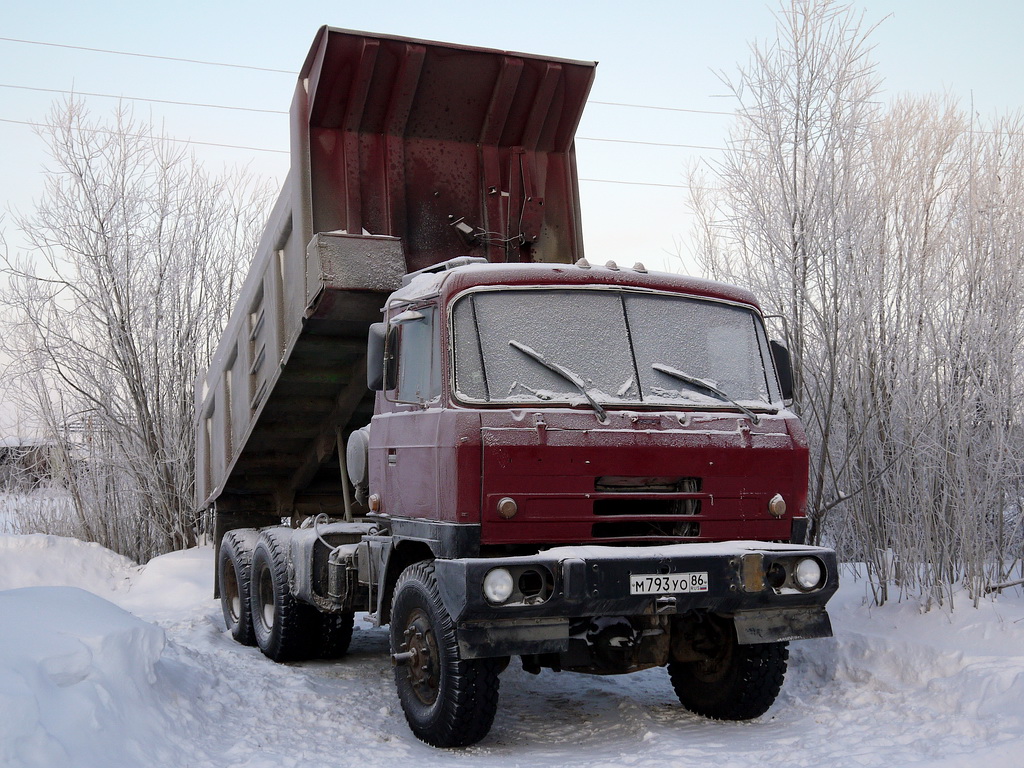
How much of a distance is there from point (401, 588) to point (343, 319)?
187 centimetres

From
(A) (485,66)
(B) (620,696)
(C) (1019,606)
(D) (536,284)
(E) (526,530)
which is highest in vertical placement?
(A) (485,66)

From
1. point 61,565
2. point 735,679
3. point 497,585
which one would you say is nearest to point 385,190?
point 497,585

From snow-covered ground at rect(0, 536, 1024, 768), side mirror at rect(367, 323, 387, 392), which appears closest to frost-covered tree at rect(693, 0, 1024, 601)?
snow-covered ground at rect(0, 536, 1024, 768)

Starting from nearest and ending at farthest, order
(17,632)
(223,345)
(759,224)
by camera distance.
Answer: (17,632) → (759,224) → (223,345)

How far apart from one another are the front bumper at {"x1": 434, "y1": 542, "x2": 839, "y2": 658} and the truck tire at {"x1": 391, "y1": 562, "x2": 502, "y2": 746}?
17cm

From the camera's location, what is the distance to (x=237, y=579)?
790cm

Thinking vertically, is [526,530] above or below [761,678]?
above

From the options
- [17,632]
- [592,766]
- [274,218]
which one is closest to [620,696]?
[592,766]

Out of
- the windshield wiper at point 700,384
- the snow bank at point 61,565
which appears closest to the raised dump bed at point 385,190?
the windshield wiper at point 700,384

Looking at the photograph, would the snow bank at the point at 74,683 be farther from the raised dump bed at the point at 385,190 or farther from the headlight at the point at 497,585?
the raised dump bed at the point at 385,190

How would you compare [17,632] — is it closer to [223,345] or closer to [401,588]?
[401,588]

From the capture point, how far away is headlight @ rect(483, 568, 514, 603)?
4363 millimetres

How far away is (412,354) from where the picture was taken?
5.14 meters

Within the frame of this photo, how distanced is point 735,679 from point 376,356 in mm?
2577
